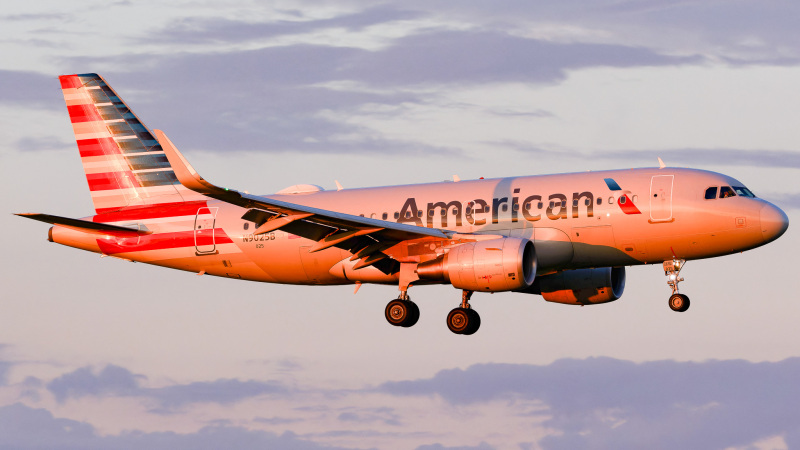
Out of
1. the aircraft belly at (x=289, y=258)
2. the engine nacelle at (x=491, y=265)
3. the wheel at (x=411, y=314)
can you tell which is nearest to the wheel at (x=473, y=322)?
the wheel at (x=411, y=314)

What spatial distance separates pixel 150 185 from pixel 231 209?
4.14 metres

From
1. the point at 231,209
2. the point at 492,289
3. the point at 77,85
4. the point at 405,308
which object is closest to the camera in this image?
the point at 492,289

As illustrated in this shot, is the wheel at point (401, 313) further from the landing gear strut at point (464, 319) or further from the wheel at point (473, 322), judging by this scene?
the wheel at point (473, 322)

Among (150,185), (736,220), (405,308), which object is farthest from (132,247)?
(736,220)

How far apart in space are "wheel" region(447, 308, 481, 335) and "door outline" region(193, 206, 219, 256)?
10089mm

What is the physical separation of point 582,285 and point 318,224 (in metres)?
12.4

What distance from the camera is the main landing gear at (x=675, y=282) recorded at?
45341 mm

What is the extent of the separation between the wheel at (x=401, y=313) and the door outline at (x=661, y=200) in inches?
370

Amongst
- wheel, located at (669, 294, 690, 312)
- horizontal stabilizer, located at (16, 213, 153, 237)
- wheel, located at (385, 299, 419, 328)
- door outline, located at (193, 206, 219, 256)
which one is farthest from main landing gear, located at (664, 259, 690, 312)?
horizontal stabilizer, located at (16, 213, 153, 237)

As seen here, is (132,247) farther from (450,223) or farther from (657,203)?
(657,203)

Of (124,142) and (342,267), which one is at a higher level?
(124,142)

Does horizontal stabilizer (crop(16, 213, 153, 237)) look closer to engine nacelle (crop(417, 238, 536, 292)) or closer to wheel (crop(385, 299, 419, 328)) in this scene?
wheel (crop(385, 299, 419, 328))

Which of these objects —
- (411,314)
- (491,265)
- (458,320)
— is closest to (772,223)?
(491,265)

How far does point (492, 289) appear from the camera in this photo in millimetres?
43188
